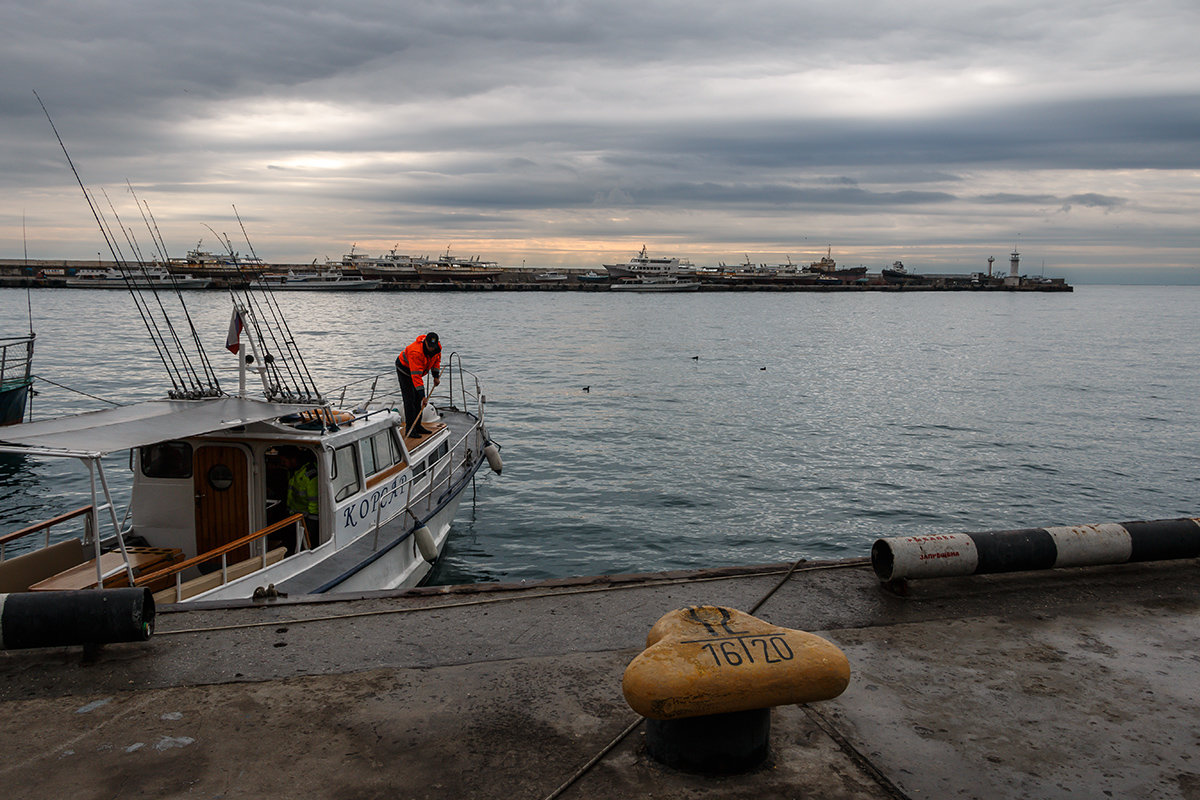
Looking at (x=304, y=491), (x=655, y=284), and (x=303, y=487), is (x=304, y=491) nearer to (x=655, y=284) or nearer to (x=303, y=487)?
(x=303, y=487)

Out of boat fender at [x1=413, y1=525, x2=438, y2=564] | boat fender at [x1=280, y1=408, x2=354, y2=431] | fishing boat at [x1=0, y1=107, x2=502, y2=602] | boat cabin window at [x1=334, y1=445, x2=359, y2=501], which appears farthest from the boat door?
boat fender at [x1=413, y1=525, x2=438, y2=564]

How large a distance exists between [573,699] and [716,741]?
118 centimetres

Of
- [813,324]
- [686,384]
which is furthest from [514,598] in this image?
[813,324]

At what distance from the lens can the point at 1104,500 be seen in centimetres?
1933

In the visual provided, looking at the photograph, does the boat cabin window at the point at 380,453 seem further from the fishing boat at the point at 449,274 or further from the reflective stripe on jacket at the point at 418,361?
the fishing boat at the point at 449,274

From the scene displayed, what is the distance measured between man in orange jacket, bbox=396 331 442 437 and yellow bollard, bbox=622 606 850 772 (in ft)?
34.7

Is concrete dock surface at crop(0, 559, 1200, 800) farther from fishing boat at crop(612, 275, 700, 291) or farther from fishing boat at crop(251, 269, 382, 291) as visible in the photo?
fishing boat at crop(612, 275, 700, 291)

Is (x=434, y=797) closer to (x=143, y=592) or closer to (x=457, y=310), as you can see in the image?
(x=143, y=592)

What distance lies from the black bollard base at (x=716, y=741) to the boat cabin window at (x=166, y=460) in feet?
23.3

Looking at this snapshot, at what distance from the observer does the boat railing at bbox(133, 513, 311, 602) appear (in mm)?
7852

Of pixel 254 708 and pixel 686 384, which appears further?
pixel 686 384

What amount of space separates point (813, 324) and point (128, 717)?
9093 cm

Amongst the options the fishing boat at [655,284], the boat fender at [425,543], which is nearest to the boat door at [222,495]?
the boat fender at [425,543]

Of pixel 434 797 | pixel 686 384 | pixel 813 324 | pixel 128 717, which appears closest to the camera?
pixel 434 797
